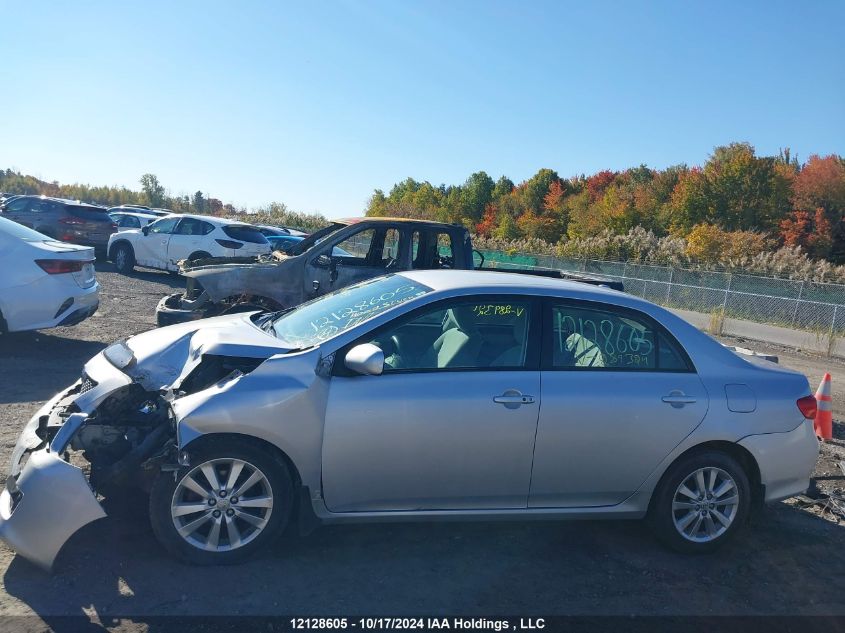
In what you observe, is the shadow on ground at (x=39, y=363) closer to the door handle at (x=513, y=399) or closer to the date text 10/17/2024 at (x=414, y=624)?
the date text 10/17/2024 at (x=414, y=624)

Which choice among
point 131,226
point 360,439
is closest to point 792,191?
point 131,226

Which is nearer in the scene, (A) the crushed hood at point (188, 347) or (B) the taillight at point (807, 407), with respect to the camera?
(A) the crushed hood at point (188, 347)

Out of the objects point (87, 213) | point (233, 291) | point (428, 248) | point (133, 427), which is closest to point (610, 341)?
point (133, 427)

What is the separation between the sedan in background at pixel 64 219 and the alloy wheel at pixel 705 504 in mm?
18238

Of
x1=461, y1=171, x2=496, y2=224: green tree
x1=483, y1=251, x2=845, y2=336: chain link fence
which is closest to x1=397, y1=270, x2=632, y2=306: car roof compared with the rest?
A: x1=483, y1=251, x2=845, y2=336: chain link fence

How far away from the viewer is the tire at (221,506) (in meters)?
3.95

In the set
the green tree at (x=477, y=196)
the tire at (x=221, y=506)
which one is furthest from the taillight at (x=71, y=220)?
the green tree at (x=477, y=196)

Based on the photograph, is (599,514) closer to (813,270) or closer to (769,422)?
(769,422)

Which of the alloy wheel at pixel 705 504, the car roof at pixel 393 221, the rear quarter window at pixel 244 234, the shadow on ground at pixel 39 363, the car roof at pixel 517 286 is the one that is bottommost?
the shadow on ground at pixel 39 363

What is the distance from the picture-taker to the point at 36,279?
8359 mm

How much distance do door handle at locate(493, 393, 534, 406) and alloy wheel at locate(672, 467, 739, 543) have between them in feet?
3.94

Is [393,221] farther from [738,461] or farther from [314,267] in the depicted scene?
[738,461]

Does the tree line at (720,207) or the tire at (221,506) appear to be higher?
the tree line at (720,207)

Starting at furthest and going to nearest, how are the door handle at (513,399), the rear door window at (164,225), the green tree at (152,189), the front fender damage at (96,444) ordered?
the green tree at (152,189), the rear door window at (164,225), the door handle at (513,399), the front fender damage at (96,444)
